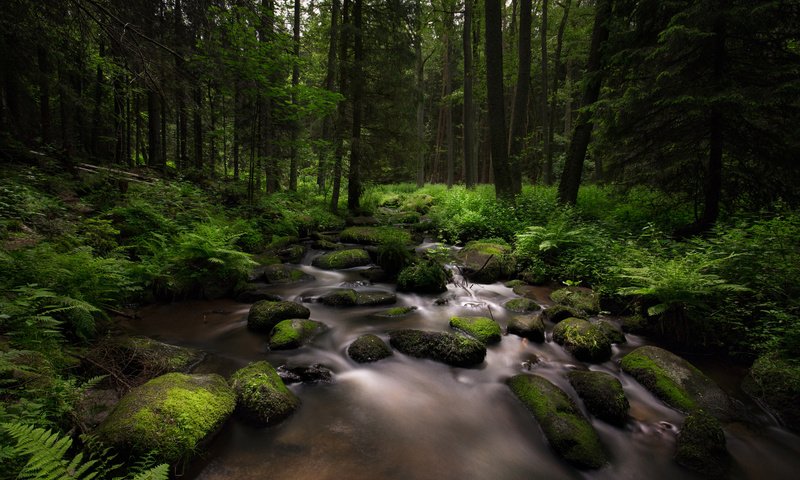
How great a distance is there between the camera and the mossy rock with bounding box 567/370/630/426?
3932mm

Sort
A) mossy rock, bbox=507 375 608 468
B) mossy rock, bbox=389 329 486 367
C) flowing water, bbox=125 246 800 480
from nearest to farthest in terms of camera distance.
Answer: flowing water, bbox=125 246 800 480, mossy rock, bbox=507 375 608 468, mossy rock, bbox=389 329 486 367

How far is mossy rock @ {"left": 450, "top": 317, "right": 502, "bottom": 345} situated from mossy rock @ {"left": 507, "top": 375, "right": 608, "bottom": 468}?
1.11 meters

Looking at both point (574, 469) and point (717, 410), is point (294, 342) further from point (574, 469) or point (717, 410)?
point (717, 410)

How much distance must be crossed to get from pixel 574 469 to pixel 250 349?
4.44 meters

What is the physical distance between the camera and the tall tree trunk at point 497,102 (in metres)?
11.8

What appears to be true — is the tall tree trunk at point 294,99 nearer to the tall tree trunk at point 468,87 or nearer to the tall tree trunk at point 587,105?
the tall tree trunk at point 468,87

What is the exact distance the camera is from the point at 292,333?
209 inches

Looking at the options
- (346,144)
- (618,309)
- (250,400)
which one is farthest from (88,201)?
(618,309)

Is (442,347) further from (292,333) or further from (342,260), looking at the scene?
(342,260)

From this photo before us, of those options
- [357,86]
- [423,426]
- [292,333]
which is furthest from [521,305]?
[357,86]

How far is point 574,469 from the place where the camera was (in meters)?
3.34

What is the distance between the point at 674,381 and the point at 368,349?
416 cm

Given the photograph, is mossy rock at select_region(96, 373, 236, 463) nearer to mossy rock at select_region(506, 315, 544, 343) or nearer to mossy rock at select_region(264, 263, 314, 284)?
mossy rock at select_region(506, 315, 544, 343)

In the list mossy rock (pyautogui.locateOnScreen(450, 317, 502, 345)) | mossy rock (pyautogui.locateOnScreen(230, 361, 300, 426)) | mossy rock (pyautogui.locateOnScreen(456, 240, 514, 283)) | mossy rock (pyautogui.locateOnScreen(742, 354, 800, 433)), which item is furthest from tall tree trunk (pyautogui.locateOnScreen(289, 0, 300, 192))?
mossy rock (pyautogui.locateOnScreen(742, 354, 800, 433))
